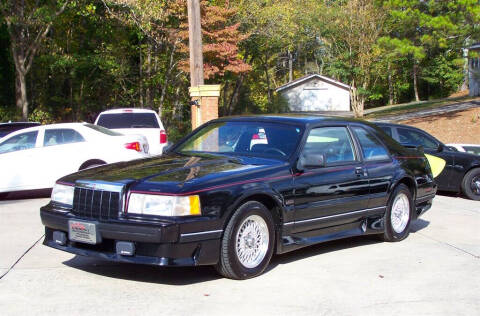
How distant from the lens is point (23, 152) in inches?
484

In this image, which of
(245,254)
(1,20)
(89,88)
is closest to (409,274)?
(245,254)

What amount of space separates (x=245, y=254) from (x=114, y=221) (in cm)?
127

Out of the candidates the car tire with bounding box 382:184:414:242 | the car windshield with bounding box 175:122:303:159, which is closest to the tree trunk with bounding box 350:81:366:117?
the car tire with bounding box 382:184:414:242

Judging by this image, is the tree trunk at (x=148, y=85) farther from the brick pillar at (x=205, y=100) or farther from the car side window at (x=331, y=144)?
the car side window at (x=331, y=144)

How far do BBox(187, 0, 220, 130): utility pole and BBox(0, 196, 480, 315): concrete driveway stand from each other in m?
9.25

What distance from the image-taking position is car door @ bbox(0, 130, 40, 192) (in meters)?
12.1

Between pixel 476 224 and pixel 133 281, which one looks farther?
pixel 476 224

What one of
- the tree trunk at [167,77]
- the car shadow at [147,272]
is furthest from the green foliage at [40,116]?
the car shadow at [147,272]

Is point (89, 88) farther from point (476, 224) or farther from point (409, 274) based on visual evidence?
point (409, 274)

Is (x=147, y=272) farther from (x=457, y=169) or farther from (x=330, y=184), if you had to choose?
(x=457, y=169)

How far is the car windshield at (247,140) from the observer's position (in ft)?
22.7

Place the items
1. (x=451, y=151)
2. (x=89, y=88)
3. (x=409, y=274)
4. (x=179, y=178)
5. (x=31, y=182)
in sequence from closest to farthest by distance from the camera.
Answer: (x=179, y=178)
(x=409, y=274)
(x=31, y=182)
(x=451, y=151)
(x=89, y=88)

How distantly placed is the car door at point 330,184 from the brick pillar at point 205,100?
9509 millimetres

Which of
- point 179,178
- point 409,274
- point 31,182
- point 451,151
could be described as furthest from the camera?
point 451,151
